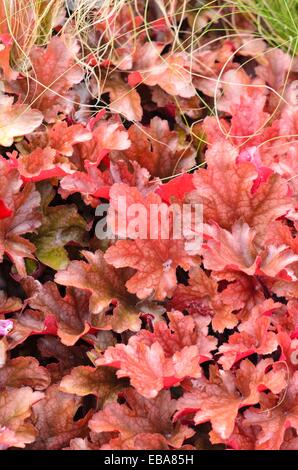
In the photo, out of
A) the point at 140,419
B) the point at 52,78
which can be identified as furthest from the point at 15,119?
the point at 140,419

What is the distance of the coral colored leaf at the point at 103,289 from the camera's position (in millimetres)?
1538

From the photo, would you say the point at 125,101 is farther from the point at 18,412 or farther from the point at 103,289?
the point at 18,412

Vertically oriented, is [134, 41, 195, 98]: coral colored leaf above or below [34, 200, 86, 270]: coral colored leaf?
above

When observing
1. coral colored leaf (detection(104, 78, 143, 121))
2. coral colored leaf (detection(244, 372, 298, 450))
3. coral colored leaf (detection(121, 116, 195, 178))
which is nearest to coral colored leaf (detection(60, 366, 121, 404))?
coral colored leaf (detection(244, 372, 298, 450))

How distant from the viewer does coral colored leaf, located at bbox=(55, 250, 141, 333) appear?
1.54 m

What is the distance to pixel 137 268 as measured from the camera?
1.55 meters

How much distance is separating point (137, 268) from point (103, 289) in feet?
0.31

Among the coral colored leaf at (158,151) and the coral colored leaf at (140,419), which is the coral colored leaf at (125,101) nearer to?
the coral colored leaf at (158,151)

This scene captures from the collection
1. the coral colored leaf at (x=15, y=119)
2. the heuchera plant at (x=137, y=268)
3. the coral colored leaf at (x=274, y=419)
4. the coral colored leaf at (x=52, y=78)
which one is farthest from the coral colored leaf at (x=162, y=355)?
the coral colored leaf at (x=52, y=78)

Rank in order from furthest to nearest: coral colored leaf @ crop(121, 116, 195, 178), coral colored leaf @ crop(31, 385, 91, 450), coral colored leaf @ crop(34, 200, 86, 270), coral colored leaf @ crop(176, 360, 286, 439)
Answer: coral colored leaf @ crop(121, 116, 195, 178) → coral colored leaf @ crop(34, 200, 86, 270) → coral colored leaf @ crop(31, 385, 91, 450) → coral colored leaf @ crop(176, 360, 286, 439)

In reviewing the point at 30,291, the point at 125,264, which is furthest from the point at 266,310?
the point at 30,291

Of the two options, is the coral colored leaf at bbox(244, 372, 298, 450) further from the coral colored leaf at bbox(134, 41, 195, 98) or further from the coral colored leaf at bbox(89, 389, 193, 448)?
the coral colored leaf at bbox(134, 41, 195, 98)
